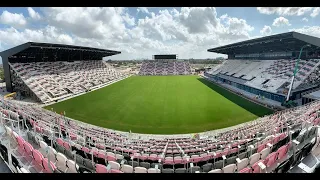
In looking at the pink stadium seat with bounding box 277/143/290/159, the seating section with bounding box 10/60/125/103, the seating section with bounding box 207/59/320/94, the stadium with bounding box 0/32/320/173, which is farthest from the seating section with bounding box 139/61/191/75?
the pink stadium seat with bounding box 277/143/290/159

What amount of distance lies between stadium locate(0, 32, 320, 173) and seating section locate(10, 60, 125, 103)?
18 cm

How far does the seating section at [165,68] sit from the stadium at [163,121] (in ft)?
96.9

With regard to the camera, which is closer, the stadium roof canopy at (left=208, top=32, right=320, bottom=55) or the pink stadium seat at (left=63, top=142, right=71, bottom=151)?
the pink stadium seat at (left=63, top=142, right=71, bottom=151)

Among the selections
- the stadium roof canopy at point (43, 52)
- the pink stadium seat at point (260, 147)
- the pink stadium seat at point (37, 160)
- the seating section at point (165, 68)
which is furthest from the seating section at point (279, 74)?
the seating section at point (165, 68)

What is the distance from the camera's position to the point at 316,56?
24.8 m

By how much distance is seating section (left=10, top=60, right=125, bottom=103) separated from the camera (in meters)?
26.5

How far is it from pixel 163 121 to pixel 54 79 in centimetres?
2348

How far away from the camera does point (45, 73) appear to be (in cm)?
3203

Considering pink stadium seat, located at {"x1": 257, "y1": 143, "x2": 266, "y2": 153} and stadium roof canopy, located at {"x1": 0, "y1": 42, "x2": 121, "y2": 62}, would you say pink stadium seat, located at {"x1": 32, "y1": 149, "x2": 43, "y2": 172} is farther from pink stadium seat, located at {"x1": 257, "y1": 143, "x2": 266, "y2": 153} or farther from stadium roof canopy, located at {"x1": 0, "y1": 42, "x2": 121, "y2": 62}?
stadium roof canopy, located at {"x1": 0, "y1": 42, "x2": 121, "y2": 62}

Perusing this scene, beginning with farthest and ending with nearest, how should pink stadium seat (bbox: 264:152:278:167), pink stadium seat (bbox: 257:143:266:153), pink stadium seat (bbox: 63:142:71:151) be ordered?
1. pink stadium seat (bbox: 63:142:71:151)
2. pink stadium seat (bbox: 257:143:266:153)
3. pink stadium seat (bbox: 264:152:278:167)

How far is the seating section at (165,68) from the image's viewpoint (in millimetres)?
69938
